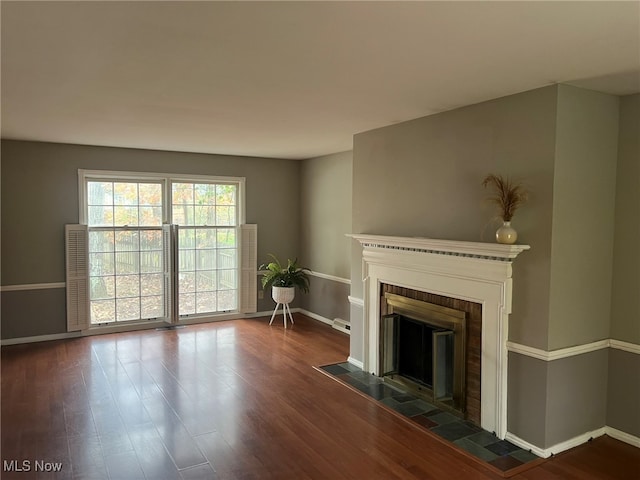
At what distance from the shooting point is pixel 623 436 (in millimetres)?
3330

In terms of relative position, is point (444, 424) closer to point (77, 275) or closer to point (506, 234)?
point (506, 234)

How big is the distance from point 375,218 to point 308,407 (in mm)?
1882

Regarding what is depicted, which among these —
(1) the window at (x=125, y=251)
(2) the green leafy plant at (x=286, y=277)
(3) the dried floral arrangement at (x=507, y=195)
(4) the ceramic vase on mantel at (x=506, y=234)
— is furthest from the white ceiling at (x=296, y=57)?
(2) the green leafy plant at (x=286, y=277)

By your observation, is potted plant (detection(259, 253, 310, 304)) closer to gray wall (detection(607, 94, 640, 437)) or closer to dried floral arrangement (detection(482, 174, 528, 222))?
Result: dried floral arrangement (detection(482, 174, 528, 222))

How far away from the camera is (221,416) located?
3.69m

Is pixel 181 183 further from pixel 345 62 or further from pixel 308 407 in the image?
pixel 345 62

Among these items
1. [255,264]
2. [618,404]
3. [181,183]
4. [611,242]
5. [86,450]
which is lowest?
[86,450]

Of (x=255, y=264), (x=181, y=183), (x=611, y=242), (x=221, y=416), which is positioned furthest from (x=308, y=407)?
(x=181, y=183)

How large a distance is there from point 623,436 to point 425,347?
1.50 m

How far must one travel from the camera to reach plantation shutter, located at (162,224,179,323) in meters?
6.29

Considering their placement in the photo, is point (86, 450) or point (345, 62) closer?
point (345, 62)

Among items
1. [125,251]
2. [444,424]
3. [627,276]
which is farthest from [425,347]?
[125,251]

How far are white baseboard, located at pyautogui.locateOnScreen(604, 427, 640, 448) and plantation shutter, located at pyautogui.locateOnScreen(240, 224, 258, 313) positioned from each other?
15.8 ft

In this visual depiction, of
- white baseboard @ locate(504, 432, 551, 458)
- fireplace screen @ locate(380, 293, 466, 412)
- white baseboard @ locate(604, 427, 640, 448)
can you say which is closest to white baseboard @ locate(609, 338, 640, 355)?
white baseboard @ locate(604, 427, 640, 448)
